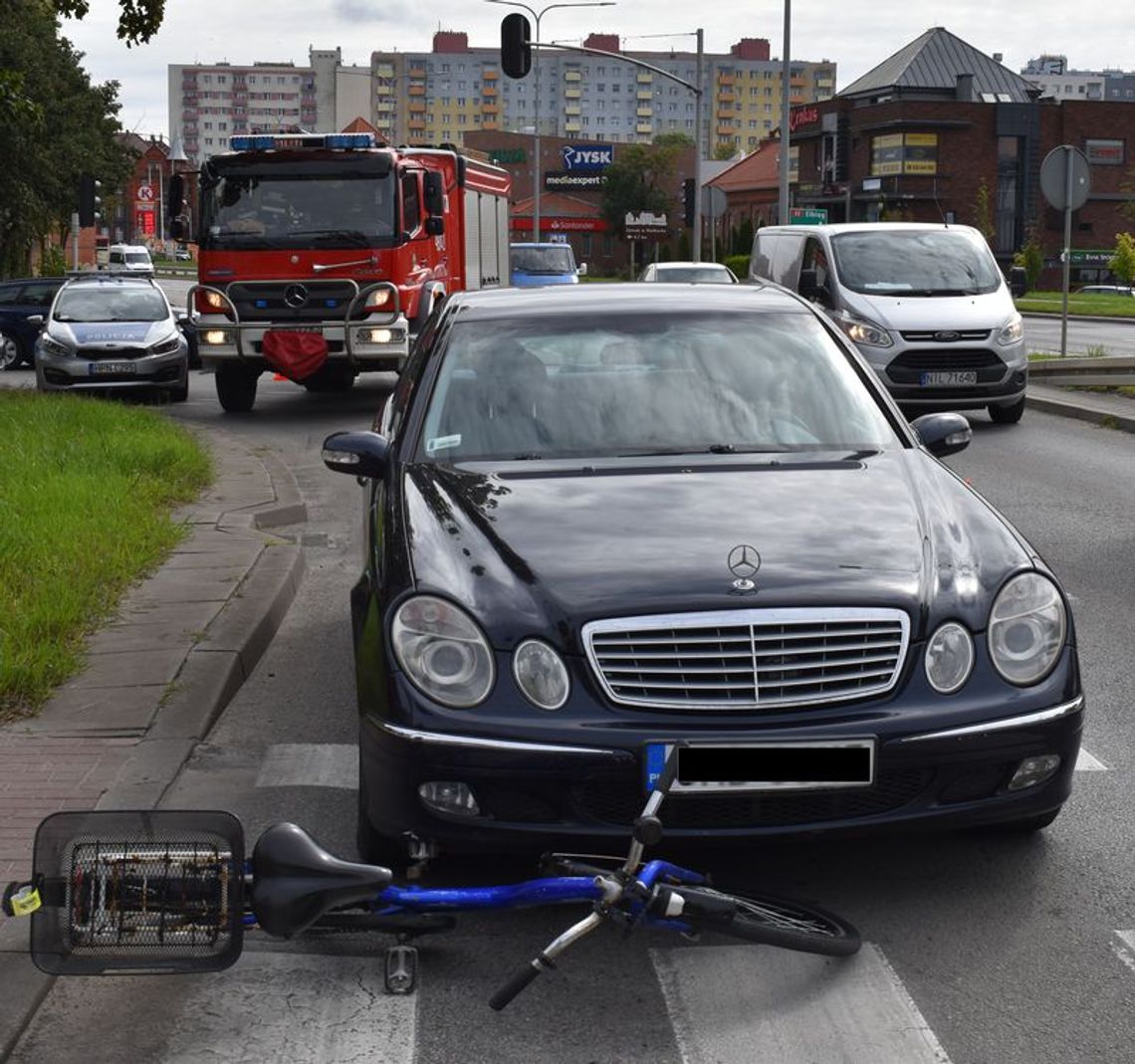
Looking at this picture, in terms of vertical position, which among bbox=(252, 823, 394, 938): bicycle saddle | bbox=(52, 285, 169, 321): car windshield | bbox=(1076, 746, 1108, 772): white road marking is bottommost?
bbox=(1076, 746, 1108, 772): white road marking

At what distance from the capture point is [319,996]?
13.7ft

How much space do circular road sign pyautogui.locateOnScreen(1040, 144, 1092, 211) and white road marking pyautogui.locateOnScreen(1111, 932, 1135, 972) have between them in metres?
18.6

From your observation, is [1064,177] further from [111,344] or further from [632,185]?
[632,185]

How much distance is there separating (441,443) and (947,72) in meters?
99.2

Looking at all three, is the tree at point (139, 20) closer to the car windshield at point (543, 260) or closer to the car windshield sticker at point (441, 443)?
the car windshield sticker at point (441, 443)

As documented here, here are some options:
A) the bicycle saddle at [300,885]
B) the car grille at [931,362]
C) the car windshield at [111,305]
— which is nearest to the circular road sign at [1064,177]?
the car grille at [931,362]

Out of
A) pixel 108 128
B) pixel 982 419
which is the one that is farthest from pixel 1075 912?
pixel 108 128

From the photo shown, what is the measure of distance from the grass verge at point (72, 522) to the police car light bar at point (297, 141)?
368 centimetres

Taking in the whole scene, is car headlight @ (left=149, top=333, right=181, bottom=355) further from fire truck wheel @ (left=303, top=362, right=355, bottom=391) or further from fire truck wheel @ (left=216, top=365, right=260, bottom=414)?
fire truck wheel @ (left=216, top=365, right=260, bottom=414)

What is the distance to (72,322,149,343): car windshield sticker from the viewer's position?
75.7 feet

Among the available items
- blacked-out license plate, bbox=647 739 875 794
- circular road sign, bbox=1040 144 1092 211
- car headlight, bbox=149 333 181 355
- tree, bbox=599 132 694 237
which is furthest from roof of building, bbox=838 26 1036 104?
blacked-out license plate, bbox=647 739 875 794

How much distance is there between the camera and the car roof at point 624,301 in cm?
659

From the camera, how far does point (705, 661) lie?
4.51 m

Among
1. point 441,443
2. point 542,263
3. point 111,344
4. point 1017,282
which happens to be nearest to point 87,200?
point 542,263
